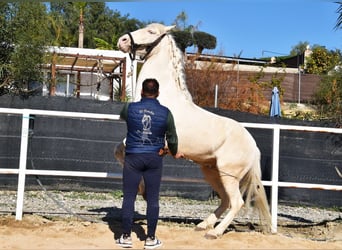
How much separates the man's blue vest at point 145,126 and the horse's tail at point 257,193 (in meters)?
1.74

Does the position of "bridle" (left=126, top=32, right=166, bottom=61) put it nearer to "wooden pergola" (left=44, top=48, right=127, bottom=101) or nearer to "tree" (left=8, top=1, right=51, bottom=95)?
"tree" (left=8, top=1, right=51, bottom=95)

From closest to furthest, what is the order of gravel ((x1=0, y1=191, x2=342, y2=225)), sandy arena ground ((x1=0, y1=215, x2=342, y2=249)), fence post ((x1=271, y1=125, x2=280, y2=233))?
sandy arena ground ((x1=0, y1=215, x2=342, y2=249)) < fence post ((x1=271, y1=125, x2=280, y2=233)) < gravel ((x1=0, y1=191, x2=342, y2=225))

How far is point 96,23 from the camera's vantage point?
48156 mm

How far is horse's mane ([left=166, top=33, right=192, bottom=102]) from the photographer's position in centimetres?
623

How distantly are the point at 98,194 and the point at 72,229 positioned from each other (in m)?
4.18

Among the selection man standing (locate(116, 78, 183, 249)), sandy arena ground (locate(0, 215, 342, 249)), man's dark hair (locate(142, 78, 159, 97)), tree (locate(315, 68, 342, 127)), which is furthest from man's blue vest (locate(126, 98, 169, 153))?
tree (locate(315, 68, 342, 127))

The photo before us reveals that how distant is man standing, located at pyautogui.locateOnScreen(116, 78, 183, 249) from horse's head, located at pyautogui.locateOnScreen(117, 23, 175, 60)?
3.45 feet

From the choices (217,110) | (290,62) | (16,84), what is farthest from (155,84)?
(290,62)

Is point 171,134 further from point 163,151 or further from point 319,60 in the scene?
point 319,60

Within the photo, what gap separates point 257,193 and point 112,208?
259cm

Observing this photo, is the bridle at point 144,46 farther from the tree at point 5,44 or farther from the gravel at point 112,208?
the tree at point 5,44

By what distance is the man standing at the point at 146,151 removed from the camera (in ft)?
16.7

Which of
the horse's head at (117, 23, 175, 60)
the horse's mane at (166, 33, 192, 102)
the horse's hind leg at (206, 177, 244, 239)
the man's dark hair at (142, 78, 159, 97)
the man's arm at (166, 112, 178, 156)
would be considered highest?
the horse's head at (117, 23, 175, 60)

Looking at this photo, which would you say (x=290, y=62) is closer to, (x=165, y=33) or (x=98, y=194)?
(x=98, y=194)
